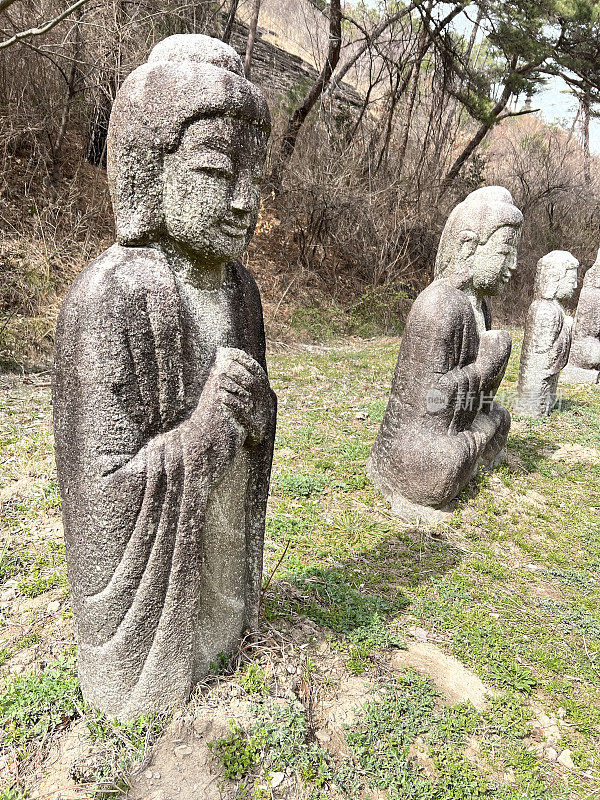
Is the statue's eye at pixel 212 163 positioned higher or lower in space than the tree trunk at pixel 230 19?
lower

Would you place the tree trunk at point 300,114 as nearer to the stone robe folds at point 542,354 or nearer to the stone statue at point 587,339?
the stone statue at point 587,339

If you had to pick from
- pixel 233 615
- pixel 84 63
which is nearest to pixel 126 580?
pixel 233 615

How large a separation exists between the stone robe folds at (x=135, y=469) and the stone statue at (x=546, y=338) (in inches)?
249

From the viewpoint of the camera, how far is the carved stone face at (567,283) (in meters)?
7.64

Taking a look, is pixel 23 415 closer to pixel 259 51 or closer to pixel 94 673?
pixel 94 673

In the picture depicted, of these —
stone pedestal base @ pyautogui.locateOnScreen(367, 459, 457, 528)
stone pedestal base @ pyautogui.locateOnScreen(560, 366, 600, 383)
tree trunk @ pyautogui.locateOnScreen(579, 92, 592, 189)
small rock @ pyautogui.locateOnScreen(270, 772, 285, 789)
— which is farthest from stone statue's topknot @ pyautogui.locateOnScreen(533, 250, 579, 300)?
tree trunk @ pyautogui.locateOnScreen(579, 92, 592, 189)

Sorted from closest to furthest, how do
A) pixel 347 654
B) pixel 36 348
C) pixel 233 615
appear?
pixel 233 615, pixel 347 654, pixel 36 348

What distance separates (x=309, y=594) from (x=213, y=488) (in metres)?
1.59

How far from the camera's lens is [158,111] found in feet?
6.17

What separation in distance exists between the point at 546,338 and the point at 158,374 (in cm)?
678

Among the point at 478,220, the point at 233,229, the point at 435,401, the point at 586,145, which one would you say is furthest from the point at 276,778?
the point at 586,145

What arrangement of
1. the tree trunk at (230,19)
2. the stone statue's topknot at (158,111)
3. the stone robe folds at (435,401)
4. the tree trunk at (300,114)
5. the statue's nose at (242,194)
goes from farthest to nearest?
1. the tree trunk at (300,114)
2. the tree trunk at (230,19)
3. the stone robe folds at (435,401)
4. the statue's nose at (242,194)
5. the stone statue's topknot at (158,111)

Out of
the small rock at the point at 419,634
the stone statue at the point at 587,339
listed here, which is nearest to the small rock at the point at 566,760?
the small rock at the point at 419,634

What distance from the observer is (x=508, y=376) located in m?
9.56
